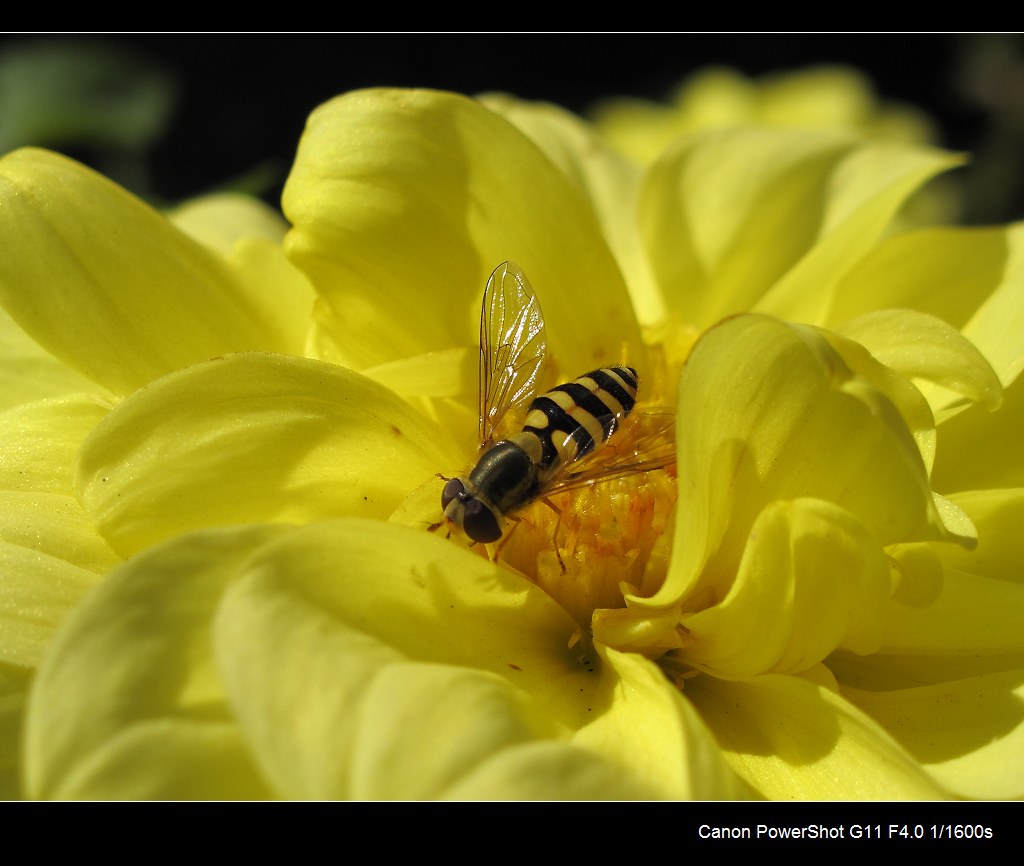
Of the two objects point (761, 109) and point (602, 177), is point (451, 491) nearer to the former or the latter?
point (602, 177)

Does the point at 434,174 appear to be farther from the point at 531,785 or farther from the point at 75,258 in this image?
the point at 531,785

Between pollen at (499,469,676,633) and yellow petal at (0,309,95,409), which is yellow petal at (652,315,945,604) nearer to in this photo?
pollen at (499,469,676,633)

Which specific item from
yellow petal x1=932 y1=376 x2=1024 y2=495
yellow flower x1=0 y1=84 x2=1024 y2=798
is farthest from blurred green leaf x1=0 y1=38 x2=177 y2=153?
yellow petal x1=932 y1=376 x2=1024 y2=495

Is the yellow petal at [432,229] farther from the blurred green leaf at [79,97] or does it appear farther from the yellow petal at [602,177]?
the blurred green leaf at [79,97]

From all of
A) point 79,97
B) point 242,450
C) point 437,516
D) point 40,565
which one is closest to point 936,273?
point 437,516

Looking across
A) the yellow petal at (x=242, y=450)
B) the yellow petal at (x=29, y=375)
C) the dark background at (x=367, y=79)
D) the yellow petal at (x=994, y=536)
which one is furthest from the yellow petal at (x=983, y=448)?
the dark background at (x=367, y=79)
